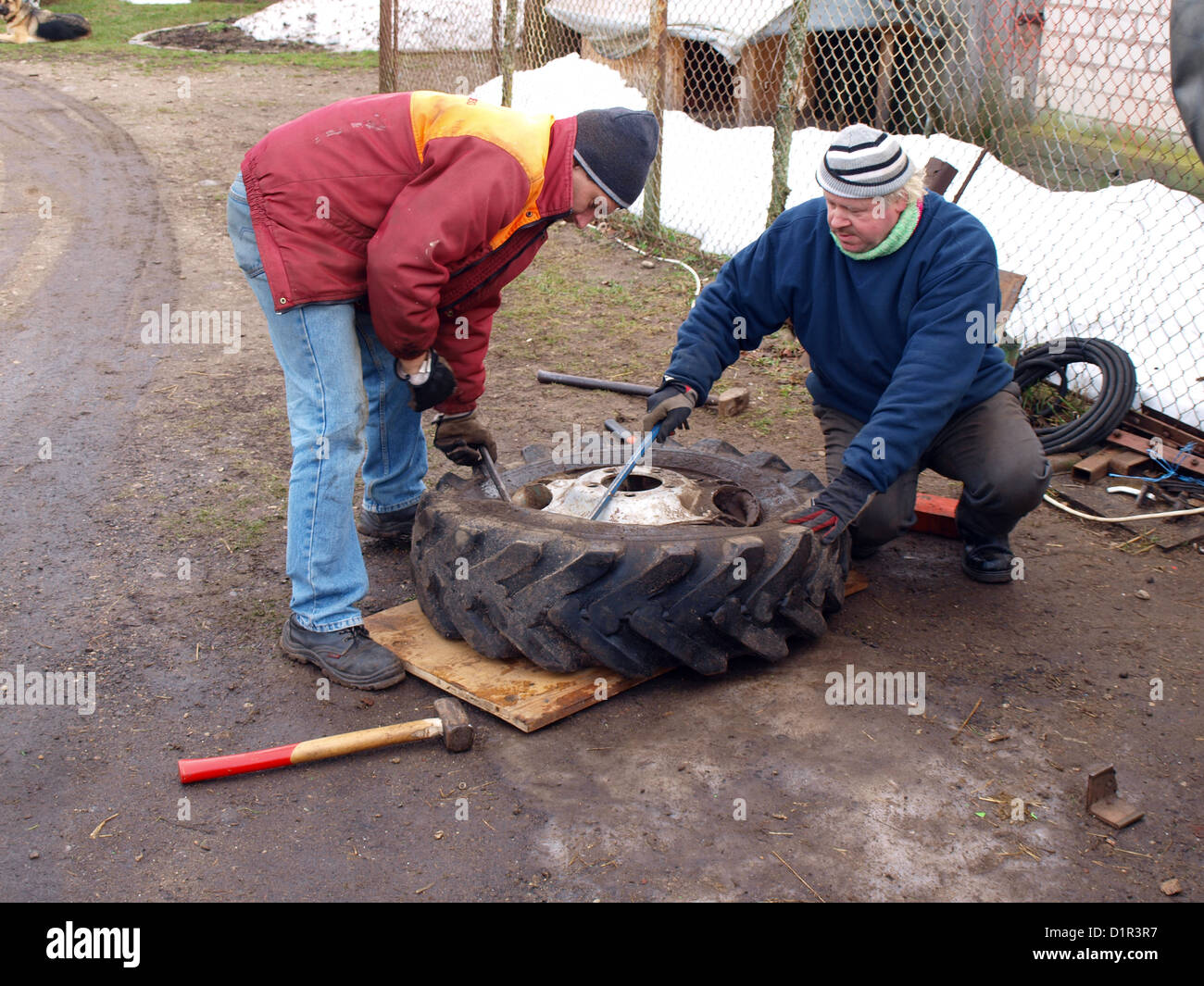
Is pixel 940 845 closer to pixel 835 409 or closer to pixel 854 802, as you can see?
pixel 854 802

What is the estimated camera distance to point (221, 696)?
10.5 ft

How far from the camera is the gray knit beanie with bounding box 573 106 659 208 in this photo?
119 inches

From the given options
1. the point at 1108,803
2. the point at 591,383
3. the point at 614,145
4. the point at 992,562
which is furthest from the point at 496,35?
the point at 1108,803

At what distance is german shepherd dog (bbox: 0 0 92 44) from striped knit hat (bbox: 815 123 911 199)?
15.8 meters

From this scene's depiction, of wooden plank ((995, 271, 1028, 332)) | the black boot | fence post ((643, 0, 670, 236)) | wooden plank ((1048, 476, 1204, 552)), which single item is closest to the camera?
the black boot

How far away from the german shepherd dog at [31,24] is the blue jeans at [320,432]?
49.9ft

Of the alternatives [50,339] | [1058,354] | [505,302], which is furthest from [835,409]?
[50,339]

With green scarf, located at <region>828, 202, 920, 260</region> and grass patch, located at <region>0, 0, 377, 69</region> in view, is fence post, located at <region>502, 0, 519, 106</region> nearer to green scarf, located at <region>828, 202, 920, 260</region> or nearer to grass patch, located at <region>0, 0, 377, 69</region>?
grass patch, located at <region>0, 0, 377, 69</region>

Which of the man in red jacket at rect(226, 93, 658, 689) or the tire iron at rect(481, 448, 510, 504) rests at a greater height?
the man in red jacket at rect(226, 93, 658, 689)

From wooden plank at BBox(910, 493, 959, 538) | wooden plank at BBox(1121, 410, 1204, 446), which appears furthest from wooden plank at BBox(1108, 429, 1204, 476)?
wooden plank at BBox(910, 493, 959, 538)

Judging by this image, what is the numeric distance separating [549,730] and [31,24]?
16.6 meters

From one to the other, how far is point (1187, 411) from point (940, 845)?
3162 mm

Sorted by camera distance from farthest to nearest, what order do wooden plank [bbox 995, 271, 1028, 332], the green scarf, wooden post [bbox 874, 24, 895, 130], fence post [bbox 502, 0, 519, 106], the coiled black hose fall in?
fence post [bbox 502, 0, 519, 106]
wooden post [bbox 874, 24, 895, 130]
wooden plank [bbox 995, 271, 1028, 332]
the coiled black hose
the green scarf

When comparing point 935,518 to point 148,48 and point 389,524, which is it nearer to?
point 389,524
